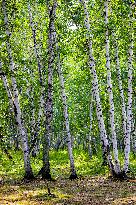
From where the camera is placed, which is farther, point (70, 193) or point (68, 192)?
point (68, 192)

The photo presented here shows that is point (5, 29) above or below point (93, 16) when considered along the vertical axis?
below

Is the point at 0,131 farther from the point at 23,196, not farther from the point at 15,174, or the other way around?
the point at 15,174

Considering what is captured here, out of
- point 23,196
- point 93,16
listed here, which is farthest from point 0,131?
point 93,16

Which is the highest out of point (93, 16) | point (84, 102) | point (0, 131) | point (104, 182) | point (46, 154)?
point (93, 16)

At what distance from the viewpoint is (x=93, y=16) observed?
76.4 ft

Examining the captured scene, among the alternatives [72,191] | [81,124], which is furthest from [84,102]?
[72,191]

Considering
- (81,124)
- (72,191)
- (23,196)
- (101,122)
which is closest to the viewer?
(23,196)

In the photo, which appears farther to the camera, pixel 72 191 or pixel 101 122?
pixel 101 122

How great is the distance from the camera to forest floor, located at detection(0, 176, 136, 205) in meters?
12.7

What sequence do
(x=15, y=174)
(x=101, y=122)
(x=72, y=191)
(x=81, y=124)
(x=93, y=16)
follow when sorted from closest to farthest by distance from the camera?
(x=72, y=191), (x=101, y=122), (x=15, y=174), (x=93, y=16), (x=81, y=124)

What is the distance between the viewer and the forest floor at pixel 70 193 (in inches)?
502

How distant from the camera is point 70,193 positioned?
48.6 ft

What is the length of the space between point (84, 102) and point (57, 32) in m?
25.3

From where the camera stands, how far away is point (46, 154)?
18.6m
